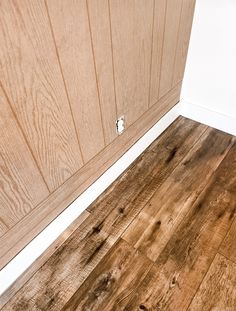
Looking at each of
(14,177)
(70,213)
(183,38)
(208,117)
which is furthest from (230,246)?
(183,38)

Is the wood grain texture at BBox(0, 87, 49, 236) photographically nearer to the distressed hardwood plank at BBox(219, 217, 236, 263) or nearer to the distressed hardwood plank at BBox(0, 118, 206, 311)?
the distressed hardwood plank at BBox(0, 118, 206, 311)

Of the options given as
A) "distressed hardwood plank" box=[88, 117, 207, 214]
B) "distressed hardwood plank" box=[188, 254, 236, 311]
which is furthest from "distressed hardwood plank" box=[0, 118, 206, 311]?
"distressed hardwood plank" box=[188, 254, 236, 311]

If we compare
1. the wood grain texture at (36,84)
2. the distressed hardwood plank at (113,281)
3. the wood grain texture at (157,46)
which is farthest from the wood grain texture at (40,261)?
the wood grain texture at (157,46)

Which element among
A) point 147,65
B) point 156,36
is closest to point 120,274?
point 147,65

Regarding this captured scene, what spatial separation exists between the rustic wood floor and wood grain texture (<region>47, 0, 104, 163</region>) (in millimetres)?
416

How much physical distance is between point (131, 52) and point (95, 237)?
0.93m

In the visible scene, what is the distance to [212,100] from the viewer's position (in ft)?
5.20

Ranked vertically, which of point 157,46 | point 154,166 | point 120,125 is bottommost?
point 154,166

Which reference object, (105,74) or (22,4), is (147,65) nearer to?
(105,74)

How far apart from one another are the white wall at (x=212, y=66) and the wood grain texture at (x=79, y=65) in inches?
A: 33.8

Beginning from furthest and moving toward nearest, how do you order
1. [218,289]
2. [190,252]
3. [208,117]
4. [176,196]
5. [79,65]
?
1. [208,117]
2. [176,196]
3. [190,252]
4. [218,289]
5. [79,65]

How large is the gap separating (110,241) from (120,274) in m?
0.16

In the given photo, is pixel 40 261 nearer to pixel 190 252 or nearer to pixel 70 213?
pixel 70 213

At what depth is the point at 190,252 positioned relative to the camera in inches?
43.4
